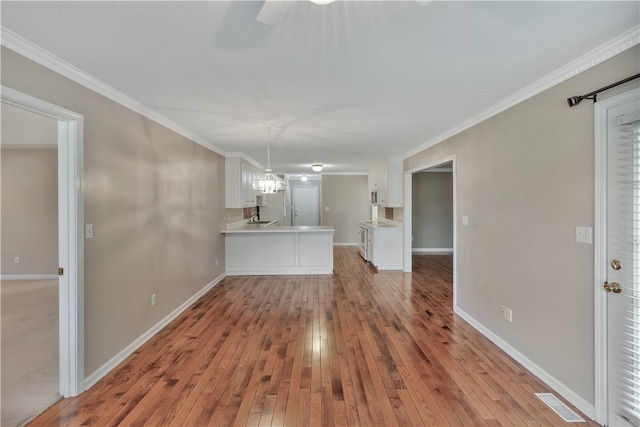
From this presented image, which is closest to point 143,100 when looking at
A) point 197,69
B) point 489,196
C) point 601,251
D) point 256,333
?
point 197,69

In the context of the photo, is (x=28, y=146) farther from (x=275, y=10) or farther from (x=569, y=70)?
(x=569, y=70)

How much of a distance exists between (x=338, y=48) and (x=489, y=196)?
2330 millimetres

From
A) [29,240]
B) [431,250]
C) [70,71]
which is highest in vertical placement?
[70,71]

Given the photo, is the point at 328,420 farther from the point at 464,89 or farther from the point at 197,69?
the point at 464,89

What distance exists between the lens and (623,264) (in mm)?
1796

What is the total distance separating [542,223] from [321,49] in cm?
226

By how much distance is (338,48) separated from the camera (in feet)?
6.10

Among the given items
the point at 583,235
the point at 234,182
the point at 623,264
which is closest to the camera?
the point at 623,264

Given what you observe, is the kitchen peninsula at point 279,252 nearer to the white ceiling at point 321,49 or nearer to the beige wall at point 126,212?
the beige wall at point 126,212

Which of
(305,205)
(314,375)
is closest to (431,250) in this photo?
(305,205)

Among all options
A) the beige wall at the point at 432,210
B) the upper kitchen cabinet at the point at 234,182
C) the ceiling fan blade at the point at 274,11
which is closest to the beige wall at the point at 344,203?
the beige wall at the point at 432,210

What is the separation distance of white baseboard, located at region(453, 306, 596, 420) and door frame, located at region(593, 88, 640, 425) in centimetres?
8

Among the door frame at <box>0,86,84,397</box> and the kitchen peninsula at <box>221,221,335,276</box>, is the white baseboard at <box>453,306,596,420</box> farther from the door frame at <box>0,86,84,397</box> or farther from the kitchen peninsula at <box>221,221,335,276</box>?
the door frame at <box>0,86,84,397</box>

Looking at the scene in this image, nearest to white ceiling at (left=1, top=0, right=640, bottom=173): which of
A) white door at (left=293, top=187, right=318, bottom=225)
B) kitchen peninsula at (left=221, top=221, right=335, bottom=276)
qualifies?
kitchen peninsula at (left=221, top=221, right=335, bottom=276)
